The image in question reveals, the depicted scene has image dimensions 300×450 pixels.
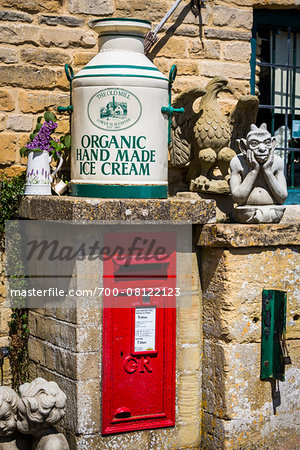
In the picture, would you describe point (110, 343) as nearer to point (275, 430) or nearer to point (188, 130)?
point (275, 430)

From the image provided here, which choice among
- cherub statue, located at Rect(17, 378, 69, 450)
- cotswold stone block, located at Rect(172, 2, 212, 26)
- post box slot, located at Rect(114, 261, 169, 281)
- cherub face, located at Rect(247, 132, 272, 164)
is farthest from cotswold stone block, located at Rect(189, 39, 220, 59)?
cherub statue, located at Rect(17, 378, 69, 450)

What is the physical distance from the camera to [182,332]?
15.3 ft

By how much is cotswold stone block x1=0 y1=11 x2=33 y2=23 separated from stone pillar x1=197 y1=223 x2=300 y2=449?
6.63 feet

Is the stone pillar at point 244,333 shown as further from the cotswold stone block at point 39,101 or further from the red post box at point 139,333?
the cotswold stone block at point 39,101

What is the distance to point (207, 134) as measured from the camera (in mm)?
5199

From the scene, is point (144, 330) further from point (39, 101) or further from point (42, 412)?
point (39, 101)

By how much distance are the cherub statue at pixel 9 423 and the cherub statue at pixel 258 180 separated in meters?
1.85

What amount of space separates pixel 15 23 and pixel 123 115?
4.27 ft

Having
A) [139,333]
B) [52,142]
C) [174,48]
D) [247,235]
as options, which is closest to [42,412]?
[139,333]

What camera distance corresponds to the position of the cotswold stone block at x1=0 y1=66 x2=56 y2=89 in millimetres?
5098

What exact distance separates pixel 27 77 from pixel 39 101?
190 mm

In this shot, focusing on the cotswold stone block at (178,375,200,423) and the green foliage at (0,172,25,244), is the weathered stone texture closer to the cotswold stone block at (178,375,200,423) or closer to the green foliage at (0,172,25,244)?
the green foliage at (0,172,25,244)

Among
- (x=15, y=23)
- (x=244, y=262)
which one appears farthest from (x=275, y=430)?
(x=15, y=23)

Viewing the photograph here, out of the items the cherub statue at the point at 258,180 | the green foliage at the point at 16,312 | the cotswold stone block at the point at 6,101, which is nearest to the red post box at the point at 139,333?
the cherub statue at the point at 258,180
